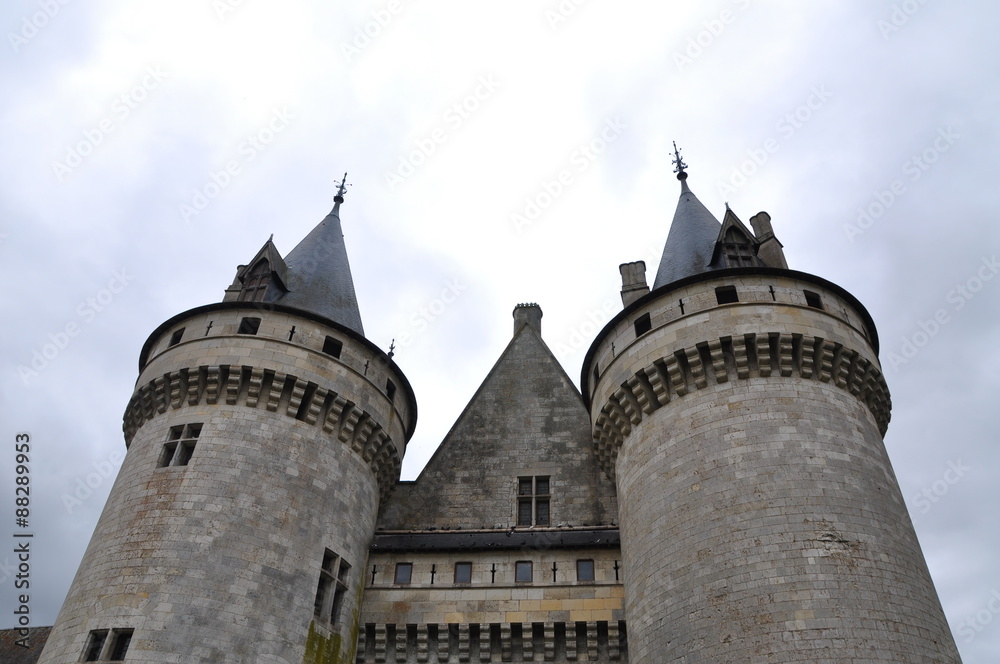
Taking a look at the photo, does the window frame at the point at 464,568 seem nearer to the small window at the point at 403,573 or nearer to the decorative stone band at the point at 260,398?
the small window at the point at 403,573

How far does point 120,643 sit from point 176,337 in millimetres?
7183

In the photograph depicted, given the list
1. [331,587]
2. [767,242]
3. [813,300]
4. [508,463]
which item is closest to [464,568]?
[331,587]

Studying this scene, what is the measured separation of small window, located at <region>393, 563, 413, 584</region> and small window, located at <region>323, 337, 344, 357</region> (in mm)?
5089

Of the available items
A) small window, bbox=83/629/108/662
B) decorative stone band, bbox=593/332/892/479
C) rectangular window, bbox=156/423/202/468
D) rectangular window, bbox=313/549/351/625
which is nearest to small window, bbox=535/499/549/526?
decorative stone band, bbox=593/332/892/479

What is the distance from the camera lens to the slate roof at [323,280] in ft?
59.4

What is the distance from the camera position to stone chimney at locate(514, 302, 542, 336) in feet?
74.3

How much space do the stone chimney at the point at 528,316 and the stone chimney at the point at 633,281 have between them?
4300 mm

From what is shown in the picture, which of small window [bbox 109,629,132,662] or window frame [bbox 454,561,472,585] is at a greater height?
window frame [bbox 454,561,472,585]

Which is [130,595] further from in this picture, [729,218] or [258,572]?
[729,218]

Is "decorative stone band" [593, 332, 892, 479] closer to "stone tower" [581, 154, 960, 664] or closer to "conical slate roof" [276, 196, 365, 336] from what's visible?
"stone tower" [581, 154, 960, 664]

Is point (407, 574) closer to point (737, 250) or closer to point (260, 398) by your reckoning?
point (260, 398)

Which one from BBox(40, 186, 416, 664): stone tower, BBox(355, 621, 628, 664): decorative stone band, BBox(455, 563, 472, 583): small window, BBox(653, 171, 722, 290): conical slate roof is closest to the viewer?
BBox(40, 186, 416, 664): stone tower

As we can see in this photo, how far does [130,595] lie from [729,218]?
49.1ft

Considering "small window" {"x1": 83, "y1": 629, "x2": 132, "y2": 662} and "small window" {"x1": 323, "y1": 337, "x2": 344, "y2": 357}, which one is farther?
"small window" {"x1": 323, "y1": 337, "x2": 344, "y2": 357}
